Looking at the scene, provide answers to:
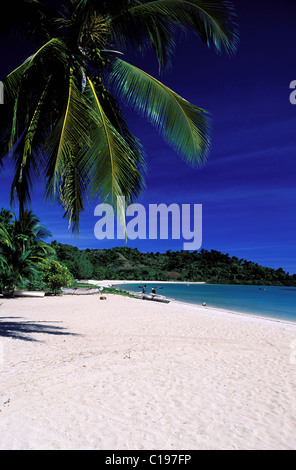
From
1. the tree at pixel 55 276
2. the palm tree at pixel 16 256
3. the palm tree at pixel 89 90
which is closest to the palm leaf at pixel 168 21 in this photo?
the palm tree at pixel 89 90

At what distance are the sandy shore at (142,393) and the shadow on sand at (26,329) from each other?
9cm

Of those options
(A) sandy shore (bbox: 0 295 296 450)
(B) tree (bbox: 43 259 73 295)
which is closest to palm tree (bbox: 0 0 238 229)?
(A) sandy shore (bbox: 0 295 296 450)

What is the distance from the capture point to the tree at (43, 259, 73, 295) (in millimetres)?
21797

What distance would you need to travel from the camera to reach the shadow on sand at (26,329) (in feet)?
22.5

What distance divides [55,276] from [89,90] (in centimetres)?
1902

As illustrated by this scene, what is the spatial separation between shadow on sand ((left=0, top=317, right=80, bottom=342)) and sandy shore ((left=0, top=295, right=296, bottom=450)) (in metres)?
0.09

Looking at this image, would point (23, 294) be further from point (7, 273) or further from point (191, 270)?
point (191, 270)

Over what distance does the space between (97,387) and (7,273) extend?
16.2m

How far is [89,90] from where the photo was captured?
4.77 meters

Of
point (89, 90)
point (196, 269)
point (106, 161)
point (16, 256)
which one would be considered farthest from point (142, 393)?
point (196, 269)

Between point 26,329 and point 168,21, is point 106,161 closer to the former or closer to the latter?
point 168,21

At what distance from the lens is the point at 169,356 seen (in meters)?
5.73

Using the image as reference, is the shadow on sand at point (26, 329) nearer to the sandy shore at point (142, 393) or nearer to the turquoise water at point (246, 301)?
the sandy shore at point (142, 393)

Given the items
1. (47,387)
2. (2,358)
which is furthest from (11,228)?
(47,387)
